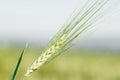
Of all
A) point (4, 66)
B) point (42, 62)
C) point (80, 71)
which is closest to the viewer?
point (42, 62)

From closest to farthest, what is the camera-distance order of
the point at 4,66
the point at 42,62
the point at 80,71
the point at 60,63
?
1. the point at 42,62
2. the point at 4,66
3. the point at 80,71
4. the point at 60,63

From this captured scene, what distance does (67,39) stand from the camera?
0.86m

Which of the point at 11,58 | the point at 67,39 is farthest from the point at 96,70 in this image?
the point at 67,39

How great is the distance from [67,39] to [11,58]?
3642 mm

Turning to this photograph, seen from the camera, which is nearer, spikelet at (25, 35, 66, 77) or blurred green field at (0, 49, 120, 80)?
spikelet at (25, 35, 66, 77)

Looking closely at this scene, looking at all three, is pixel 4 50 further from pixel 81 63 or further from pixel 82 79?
pixel 82 79

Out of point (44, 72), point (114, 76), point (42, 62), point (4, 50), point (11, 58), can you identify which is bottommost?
point (4, 50)

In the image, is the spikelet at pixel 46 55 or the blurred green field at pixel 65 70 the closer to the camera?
the spikelet at pixel 46 55

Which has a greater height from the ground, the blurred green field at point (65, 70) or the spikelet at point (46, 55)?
the spikelet at point (46, 55)

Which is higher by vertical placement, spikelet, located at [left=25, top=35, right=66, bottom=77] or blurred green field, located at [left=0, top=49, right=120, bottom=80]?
spikelet, located at [left=25, top=35, right=66, bottom=77]

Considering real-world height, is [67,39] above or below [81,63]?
above

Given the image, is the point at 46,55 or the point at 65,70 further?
the point at 65,70

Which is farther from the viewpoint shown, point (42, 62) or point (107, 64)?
point (107, 64)

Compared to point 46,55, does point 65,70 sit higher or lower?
lower
